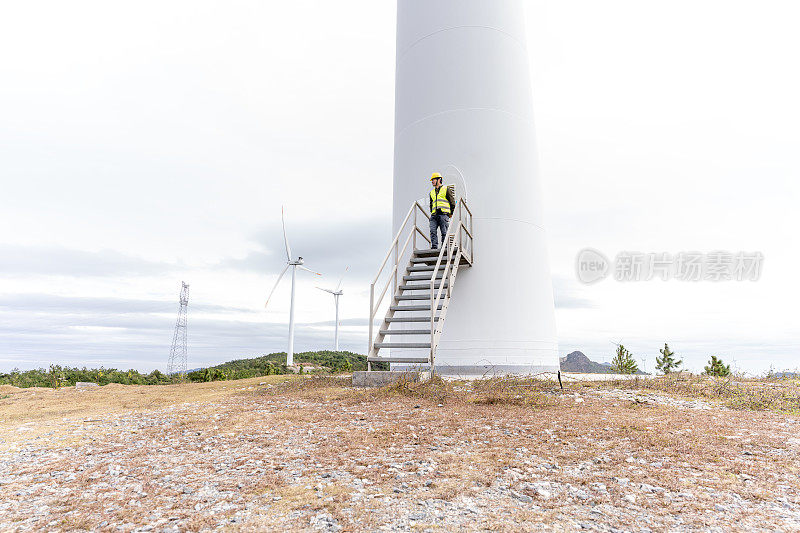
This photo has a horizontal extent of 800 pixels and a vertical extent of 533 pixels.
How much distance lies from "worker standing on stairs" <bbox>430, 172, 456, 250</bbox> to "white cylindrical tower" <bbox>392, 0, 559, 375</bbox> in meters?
1.03

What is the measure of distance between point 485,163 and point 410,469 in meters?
8.93

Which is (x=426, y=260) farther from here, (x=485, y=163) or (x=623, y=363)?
(x=623, y=363)

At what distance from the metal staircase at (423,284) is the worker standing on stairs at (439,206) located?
0.23 m

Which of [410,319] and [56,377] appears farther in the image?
[56,377]

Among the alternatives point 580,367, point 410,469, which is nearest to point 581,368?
point 580,367

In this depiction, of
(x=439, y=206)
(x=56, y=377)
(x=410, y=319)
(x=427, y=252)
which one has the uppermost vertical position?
(x=439, y=206)

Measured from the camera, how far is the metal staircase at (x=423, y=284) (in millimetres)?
8297

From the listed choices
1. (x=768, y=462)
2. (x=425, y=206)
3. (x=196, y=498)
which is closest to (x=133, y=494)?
(x=196, y=498)

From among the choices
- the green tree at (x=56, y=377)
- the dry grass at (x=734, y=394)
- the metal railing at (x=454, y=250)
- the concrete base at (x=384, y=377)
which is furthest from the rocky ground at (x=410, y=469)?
the green tree at (x=56, y=377)

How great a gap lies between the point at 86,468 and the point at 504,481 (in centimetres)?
354

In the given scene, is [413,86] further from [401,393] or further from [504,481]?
[504,481]

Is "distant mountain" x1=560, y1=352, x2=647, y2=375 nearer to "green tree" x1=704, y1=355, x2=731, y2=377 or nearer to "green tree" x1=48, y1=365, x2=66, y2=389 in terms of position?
"green tree" x1=704, y1=355, x2=731, y2=377

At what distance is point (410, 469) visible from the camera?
354cm

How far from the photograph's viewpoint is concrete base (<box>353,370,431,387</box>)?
7.65m
